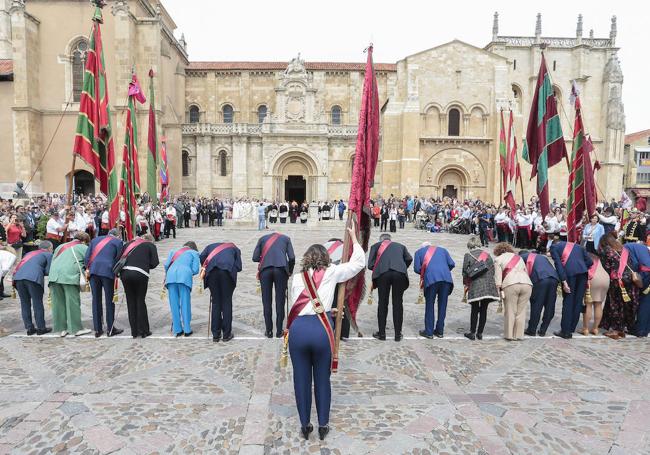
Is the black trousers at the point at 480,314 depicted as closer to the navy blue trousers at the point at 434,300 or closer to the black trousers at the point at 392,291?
the navy blue trousers at the point at 434,300

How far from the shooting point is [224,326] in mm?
6668

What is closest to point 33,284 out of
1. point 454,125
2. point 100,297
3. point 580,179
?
point 100,297

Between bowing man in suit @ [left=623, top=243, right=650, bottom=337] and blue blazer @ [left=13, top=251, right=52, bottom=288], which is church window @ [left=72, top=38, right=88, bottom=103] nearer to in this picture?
blue blazer @ [left=13, top=251, right=52, bottom=288]

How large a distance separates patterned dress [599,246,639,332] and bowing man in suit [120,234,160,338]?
7343mm

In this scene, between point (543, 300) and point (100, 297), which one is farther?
point (543, 300)

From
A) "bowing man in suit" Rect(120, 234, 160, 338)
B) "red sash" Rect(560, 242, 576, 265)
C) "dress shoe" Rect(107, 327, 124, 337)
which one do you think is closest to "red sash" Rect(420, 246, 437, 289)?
"red sash" Rect(560, 242, 576, 265)

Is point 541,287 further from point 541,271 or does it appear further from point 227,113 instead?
point 227,113

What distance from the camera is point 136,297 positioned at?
6.63 meters

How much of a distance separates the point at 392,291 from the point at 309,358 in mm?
3085

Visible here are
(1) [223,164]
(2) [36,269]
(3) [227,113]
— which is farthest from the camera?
(3) [227,113]

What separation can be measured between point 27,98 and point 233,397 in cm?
3031

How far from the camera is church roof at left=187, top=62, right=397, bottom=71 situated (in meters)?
38.2

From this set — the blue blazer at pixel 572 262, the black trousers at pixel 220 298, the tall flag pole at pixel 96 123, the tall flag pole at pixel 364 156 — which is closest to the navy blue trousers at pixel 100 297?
the black trousers at pixel 220 298

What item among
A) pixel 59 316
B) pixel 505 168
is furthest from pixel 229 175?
pixel 59 316
